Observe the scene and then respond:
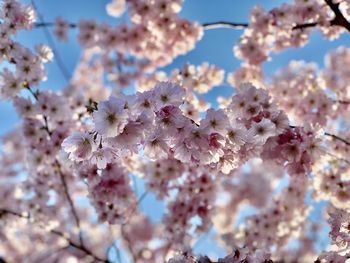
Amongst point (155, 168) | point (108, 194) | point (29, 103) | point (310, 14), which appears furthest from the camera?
point (155, 168)

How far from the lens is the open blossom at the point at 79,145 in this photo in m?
2.76

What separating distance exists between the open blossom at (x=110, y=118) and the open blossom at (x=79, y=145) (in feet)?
0.67

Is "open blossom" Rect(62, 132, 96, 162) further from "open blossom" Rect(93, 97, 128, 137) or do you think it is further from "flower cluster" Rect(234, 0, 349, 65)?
"flower cluster" Rect(234, 0, 349, 65)

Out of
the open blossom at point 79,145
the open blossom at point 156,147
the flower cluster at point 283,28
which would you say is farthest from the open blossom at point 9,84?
the flower cluster at point 283,28

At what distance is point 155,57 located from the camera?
7586 mm

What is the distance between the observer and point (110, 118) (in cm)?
260

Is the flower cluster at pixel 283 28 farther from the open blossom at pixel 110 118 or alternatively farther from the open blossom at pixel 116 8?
the open blossom at pixel 110 118

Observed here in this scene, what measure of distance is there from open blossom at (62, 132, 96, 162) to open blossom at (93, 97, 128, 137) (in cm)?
20

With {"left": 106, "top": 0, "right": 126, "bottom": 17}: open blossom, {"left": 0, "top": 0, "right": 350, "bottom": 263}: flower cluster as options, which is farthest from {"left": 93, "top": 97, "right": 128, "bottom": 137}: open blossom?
{"left": 106, "top": 0, "right": 126, "bottom": 17}: open blossom

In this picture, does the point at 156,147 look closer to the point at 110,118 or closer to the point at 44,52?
the point at 110,118

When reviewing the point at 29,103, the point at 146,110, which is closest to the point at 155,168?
the point at 29,103

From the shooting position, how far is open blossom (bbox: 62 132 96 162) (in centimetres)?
276

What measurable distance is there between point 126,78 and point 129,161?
4.13 m

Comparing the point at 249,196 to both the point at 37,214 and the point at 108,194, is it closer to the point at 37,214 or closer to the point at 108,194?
the point at 37,214
